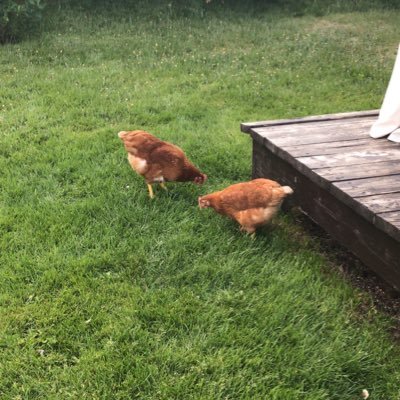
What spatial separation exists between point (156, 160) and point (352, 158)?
154 cm

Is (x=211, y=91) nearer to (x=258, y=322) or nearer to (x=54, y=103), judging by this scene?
(x=54, y=103)

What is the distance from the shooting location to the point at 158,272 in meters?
3.49

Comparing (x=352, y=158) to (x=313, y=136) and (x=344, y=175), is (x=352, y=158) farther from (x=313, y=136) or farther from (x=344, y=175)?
(x=313, y=136)

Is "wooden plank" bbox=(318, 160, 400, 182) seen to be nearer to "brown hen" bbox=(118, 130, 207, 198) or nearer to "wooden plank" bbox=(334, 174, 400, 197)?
"wooden plank" bbox=(334, 174, 400, 197)

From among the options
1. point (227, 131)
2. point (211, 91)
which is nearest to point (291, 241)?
point (227, 131)

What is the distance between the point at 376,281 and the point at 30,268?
2.48 m

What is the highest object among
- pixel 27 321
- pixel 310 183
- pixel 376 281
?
pixel 310 183

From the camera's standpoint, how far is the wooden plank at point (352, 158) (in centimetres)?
360

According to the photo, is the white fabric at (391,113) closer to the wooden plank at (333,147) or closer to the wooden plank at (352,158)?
the wooden plank at (333,147)

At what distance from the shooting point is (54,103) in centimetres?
646

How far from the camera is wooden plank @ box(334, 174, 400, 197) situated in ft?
10.5

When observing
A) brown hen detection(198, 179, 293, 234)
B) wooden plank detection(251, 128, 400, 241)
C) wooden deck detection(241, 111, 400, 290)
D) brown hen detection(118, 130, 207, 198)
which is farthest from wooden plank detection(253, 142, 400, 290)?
brown hen detection(118, 130, 207, 198)

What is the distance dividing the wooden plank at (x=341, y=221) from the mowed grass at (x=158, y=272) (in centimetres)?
31

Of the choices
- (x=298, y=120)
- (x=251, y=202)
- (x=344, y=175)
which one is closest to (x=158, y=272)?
(x=251, y=202)
